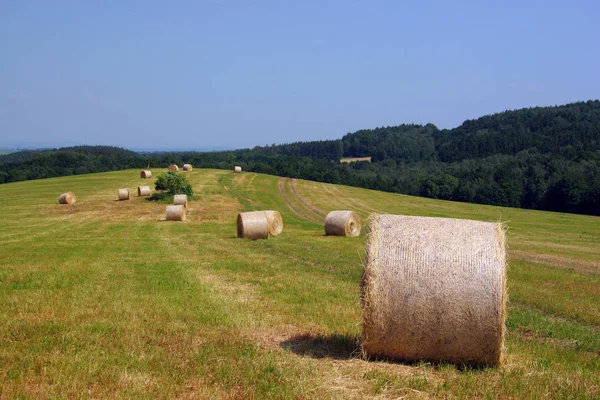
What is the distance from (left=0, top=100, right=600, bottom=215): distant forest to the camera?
76.8 metres

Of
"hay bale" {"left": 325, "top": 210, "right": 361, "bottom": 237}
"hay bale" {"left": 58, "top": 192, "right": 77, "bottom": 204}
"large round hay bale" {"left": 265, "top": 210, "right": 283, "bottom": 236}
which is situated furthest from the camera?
"hay bale" {"left": 58, "top": 192, "right": 77, "bottom": 204}

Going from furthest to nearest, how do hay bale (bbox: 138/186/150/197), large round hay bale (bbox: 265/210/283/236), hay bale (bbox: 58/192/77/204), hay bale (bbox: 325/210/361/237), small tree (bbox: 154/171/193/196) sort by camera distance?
hay bale (bbox: 138/186/150/197) < small tree (bbox: 154/171/193/196) < hay bale (bbox: 58/192/77/204) < large round hay bale (bbox: 265/210/283/236) < hay bale (bbox: 325/210/361/237)

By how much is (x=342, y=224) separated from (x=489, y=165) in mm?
77458

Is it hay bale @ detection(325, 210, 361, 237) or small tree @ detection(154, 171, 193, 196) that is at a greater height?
small tree @ detection(154, 171, 193, 196)

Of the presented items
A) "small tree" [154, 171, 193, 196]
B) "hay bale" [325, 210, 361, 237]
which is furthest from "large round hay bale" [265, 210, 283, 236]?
"small tree" [154, 171, 193, 196]

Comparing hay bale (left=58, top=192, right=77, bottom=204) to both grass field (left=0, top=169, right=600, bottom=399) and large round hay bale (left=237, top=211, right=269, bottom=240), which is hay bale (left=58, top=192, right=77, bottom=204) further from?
large round hay bale (left=237, top=211, right=269, bottom=240)

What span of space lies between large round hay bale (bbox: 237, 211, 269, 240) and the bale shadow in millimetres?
18213

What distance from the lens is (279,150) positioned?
188875 mm

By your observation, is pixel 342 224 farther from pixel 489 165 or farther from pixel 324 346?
pixel 489 165

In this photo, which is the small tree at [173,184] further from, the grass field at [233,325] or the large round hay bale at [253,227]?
the large round hay bale at [253,227]

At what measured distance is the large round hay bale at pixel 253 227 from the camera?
27.2 metres

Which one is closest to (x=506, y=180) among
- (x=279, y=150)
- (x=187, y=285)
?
(x=187, y=285)

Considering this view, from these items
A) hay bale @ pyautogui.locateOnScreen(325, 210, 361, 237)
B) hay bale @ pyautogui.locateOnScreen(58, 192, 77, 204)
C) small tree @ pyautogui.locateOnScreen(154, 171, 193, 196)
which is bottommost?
hay bale @ pyautogui.locateOnScreen(325, 210, 361, 237)

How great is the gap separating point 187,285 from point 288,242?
1261cm
